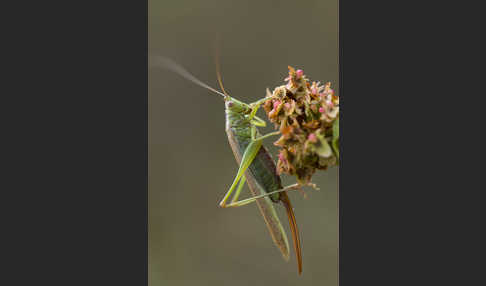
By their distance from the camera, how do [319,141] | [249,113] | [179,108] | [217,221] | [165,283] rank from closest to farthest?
[319,141] → [249,113] → [165,283] → [217,221] → [179,108]

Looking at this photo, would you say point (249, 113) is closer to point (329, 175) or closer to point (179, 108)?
point (329, 175)

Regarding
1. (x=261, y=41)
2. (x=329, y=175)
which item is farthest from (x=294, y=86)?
(x=261, y=41)

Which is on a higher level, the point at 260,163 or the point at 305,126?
the point at 305,126

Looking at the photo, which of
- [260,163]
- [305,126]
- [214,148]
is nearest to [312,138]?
[305,126]

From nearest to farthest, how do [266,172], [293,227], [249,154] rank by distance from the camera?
[293,227]
[266,172]
[249,154]

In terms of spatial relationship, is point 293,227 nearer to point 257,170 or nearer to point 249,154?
point 257,170

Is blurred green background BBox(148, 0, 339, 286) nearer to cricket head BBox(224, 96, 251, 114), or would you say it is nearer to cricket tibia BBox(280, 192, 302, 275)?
cricket head BBox(224, 96, 251, 114)
